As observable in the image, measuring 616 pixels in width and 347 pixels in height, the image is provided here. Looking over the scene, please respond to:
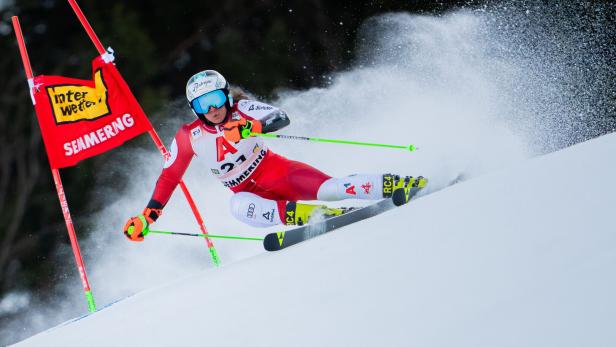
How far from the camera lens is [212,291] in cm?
398

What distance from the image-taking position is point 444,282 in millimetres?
2855

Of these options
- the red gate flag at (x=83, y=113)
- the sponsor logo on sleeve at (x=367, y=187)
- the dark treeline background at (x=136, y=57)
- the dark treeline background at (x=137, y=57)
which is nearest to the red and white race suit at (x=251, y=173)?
the sponsor logo on sleeve at (x=367, y=187)

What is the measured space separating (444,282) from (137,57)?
13.0 metres

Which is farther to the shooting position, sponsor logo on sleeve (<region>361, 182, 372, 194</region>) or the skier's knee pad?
the skier's knee pad

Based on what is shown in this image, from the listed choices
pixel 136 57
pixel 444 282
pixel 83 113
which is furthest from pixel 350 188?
pixel 136 57

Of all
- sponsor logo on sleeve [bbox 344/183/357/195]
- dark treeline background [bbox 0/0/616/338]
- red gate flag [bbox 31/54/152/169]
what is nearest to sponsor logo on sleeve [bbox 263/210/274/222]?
sponsor logo on sleeve [bbox 344/183/357/195]

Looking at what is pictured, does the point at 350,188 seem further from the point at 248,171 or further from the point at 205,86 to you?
the point at 205,86

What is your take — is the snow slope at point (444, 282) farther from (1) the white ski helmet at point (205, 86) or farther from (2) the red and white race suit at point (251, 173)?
(1) the white ski helmet at point (205, 86)

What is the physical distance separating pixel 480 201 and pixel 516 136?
3.35m

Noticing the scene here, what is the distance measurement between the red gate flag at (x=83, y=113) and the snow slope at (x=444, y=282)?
1794 millimetres

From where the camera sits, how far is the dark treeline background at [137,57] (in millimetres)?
14516

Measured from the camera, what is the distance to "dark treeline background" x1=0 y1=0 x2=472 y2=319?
14516 millimetres

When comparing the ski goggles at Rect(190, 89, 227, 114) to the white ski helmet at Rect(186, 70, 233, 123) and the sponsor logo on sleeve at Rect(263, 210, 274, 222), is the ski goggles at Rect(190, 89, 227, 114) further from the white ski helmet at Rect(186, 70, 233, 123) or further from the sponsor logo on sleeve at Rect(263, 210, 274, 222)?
the sponsor logo on sleeve at Rect(263, 210, 274, 222)

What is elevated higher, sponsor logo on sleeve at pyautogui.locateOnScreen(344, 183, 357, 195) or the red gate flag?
the red gate flag
